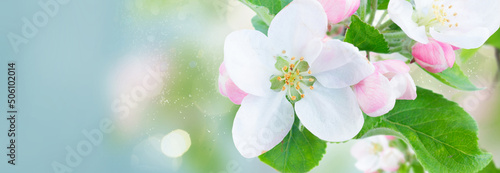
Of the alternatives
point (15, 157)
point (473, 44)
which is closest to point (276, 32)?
point (473, 44)

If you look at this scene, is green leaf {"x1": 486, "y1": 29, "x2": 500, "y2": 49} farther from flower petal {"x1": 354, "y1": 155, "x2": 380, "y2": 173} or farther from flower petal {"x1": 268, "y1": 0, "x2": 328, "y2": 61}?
flower petal {"x1": 268, "y1": 0, "x2": 328, "y2": 61}

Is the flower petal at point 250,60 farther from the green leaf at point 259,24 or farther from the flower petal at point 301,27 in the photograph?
the green leaf at point 259,24

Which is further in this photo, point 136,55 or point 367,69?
point 136,55

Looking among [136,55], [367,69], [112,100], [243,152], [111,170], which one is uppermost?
[367,69]

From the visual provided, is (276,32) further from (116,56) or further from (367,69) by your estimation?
(116,56)

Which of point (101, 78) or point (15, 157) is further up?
point (101, 78)

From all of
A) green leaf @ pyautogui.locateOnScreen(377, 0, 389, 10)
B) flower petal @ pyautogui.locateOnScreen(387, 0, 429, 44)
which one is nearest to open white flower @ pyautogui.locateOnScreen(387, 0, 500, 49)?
flower petal @ pyautogui.locateOnScreen(387, 0, 429, 44)

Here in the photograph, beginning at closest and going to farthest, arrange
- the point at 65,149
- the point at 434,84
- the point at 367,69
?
the point at 367,69, the point at 434,84, the point at 65,149
